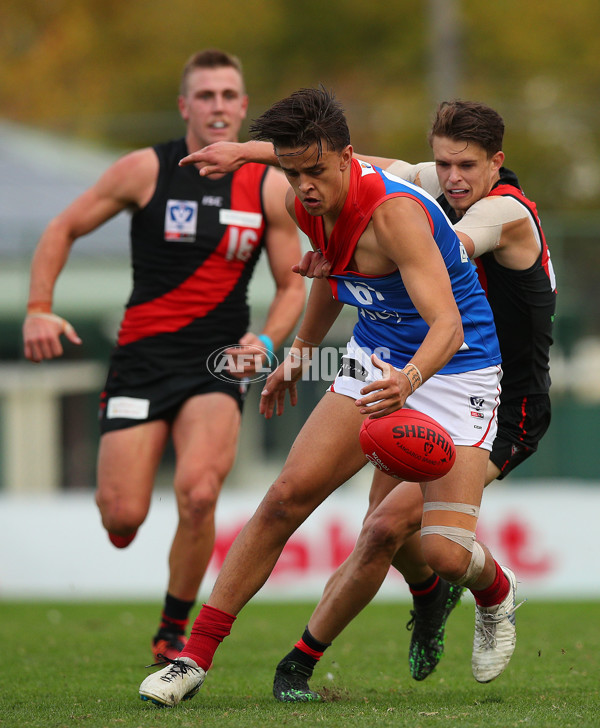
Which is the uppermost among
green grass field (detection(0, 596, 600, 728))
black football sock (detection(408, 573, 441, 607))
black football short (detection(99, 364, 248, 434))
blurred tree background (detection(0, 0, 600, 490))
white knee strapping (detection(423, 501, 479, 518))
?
blurred tree background (detection(0, 0, 600, 490))

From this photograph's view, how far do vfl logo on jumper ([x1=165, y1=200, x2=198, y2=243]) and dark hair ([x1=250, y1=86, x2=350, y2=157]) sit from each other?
79.4 inches

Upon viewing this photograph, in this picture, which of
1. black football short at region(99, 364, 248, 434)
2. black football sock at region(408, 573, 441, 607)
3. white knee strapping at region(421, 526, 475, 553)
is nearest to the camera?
white knee strapping at region(421, 526, 475, 553)

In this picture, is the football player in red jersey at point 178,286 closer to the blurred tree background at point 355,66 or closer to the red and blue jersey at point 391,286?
the red and blue jersey at point 391,286

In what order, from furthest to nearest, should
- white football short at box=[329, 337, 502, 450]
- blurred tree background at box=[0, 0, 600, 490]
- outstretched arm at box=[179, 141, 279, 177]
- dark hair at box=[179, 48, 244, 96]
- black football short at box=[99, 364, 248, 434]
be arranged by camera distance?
blurred tree background at box=[0, 0, 600, 490]
dark hair at box=[179, 48, 244, 96]
black football short at box=[99, 364, 248, 434]
outstretched arm at box=[179, 141, 279, 177]
white football short at box=[329, 337, 502, 450]

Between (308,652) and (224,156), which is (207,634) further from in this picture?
(224,156)

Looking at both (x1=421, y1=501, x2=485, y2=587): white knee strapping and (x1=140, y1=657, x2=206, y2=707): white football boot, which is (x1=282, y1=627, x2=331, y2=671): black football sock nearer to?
(x1=140, y1=657, x2=206, y2=707): white football boot

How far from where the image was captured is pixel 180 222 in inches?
249

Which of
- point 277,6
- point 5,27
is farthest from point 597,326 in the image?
point 277,6

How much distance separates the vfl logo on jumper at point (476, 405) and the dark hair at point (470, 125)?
3.51ft

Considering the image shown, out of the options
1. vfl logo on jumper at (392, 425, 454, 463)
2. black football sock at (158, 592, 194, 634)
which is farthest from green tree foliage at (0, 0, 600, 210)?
vfl logo on jumper at (392, 425, 454, 463)

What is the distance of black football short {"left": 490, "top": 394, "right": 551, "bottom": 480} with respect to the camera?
5.25 meters

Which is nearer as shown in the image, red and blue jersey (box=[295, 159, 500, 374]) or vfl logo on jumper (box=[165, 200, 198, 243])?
red and blue jersey (box=[295, 159, 500, 374])

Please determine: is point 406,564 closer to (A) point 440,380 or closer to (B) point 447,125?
(A) point 440,380

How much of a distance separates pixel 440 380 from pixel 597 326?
31.2 feet
